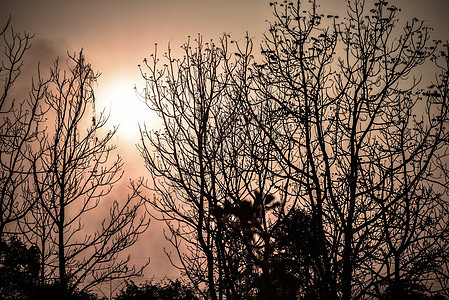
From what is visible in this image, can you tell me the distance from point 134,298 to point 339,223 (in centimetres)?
1898

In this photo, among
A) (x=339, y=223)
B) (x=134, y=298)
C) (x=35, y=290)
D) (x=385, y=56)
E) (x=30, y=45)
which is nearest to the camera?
(x=30, y=45)

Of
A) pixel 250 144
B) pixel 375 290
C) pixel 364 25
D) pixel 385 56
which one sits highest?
pixel 364 25

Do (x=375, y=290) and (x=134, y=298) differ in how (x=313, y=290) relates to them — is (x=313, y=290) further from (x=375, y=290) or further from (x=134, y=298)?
(x=134, y=298)

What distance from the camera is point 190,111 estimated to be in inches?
418

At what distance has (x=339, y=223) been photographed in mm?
8305

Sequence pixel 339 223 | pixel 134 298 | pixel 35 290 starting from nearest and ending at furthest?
pixel 339 223 < pixel 35 290 < pixel 134 298

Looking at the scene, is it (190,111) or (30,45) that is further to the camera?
(190,111)

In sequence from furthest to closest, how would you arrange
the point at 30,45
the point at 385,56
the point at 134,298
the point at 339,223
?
the point at 134,298 < the point at 385,56 < the point at 339,223 < the point at 30,45

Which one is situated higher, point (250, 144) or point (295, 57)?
point (295, 57)

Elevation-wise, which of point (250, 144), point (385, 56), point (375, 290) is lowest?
point (375, 290)

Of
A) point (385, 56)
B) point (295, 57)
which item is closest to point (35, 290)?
point (295, 57)

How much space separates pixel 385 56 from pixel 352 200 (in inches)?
132

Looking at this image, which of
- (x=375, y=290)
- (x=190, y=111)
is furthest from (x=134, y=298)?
(x=375, y=290)

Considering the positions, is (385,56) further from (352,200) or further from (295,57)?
(352,200)
